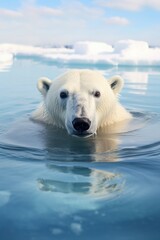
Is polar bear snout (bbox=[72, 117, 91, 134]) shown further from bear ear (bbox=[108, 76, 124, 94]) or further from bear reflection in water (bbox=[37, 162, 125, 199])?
bear ear (bbox=[108, 76, 124, 94])

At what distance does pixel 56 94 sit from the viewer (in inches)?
174

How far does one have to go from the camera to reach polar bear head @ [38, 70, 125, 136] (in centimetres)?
364

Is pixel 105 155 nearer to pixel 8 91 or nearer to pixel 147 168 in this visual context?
pixel 147 168

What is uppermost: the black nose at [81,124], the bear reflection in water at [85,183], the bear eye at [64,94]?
the bear eye at [64,94]

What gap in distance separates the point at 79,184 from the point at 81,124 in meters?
0.87

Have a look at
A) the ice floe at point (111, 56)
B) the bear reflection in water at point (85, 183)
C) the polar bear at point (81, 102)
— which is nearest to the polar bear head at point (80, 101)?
the polar bear at point (81, 102)

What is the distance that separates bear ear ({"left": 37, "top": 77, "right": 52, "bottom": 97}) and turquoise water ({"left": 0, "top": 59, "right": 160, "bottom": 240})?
1.47ft

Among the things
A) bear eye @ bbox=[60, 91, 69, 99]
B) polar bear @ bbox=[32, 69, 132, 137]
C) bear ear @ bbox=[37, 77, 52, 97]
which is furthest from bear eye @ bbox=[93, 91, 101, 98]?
bear ear @ bbox=[37, 77, 52, 97]

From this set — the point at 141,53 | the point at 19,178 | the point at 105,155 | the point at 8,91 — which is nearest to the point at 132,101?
the point at 8,91

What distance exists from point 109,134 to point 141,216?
2201 mm

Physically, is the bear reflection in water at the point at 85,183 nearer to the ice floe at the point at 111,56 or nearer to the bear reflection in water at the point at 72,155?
the bear reflection in water at the point at 72,155

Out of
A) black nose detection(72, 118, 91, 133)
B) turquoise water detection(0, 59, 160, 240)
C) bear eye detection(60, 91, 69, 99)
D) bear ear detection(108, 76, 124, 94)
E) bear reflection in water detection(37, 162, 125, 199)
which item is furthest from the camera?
bear ear detection(108, 76, 124, 94)

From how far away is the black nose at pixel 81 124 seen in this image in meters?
3.49

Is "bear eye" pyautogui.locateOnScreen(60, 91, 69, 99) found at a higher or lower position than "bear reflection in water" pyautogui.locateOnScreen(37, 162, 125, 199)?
higher
